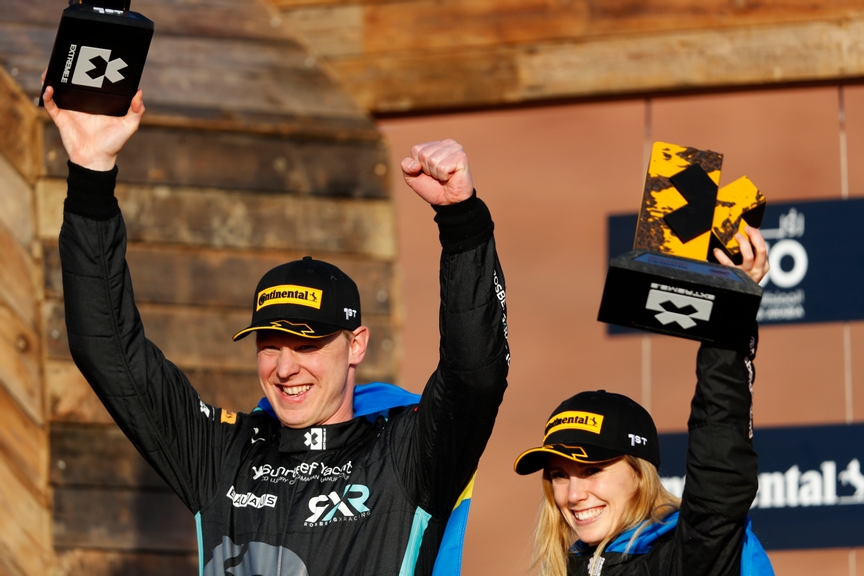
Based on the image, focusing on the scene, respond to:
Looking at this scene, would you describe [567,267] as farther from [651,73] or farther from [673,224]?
[673,224]

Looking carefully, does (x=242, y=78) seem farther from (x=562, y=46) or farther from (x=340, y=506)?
(x=340, y=506)

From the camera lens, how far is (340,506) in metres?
2.25

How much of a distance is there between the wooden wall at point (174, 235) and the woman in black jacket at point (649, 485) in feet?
6.23

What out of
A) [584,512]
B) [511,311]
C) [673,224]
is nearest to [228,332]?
[511,311]

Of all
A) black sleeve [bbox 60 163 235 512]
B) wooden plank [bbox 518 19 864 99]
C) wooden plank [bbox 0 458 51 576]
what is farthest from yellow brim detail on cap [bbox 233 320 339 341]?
wooden plank [bbox 518 19 864 99]

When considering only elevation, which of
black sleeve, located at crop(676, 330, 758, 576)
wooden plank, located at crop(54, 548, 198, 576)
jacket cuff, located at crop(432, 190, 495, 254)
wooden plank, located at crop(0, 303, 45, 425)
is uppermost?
jacket cuff, located at crop(432, 190, 495, 254)

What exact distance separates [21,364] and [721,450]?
9.59ft

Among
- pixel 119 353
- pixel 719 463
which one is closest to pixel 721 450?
pixel 719 463

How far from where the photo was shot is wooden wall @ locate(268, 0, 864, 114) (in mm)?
4047

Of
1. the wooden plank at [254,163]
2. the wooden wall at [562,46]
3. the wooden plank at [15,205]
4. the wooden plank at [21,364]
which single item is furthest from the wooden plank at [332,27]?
the wooden plank at [21,364]

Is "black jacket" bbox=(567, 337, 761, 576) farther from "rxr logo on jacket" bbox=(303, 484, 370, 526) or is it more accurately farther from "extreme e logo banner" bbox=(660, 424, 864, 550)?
"extreme e logo banner" bbox=(660, 424, 864, 550)

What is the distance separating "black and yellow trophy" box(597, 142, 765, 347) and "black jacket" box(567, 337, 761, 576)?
60mm

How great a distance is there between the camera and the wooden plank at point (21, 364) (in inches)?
161

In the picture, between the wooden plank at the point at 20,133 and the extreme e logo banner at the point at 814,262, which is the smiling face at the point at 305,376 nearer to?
the extreme e logo banner at the point at 814,262
